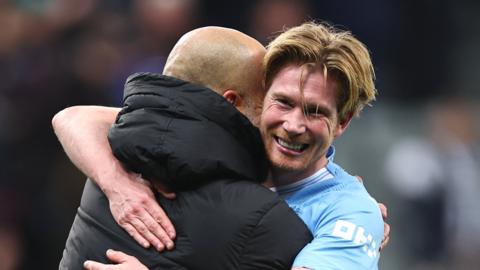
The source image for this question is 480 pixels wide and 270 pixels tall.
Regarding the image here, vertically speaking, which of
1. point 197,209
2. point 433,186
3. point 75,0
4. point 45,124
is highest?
point 197,209

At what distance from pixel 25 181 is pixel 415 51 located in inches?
133

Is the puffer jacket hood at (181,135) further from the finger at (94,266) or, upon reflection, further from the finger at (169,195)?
the finger at (94,266)

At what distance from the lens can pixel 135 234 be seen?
3.39 meters

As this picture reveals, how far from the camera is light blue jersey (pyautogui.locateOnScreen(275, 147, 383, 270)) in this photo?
11.1 ft

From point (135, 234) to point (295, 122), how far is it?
674 mm

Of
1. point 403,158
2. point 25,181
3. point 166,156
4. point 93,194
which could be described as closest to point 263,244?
point 166,156

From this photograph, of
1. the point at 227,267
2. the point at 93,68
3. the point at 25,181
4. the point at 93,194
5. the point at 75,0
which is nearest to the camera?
the point at 227,267

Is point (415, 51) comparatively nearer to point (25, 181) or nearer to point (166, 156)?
point (25, 181)

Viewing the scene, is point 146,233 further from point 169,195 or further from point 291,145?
point 291,145

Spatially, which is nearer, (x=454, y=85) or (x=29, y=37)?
(x=29, y=37)

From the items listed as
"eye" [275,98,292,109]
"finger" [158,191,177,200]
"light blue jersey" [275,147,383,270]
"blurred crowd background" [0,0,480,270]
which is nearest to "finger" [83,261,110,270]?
"finger" [158,191,177,200]

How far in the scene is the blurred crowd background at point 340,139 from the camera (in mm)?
7207

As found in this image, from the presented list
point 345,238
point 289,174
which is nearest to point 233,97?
point 289,174

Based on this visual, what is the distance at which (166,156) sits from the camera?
10.9 ft
